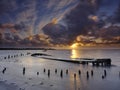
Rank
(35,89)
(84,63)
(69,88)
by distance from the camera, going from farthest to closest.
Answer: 1. (84,63)
2. (69,88)
3. (35,89)

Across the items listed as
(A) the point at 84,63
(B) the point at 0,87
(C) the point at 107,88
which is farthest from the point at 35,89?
(A) the point at 84,63

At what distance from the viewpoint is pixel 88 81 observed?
46.5 meters

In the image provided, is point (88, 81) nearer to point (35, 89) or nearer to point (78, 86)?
point (78, 86)

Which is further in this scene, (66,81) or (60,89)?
(66,81)

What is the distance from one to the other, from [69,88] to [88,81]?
321 inches

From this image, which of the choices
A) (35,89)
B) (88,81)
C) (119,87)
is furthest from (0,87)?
(119,87)

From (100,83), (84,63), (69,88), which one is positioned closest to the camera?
(69,88)

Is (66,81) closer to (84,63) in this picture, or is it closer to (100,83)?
(100,83)

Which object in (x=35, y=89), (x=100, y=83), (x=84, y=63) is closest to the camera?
(x=35, y=89)

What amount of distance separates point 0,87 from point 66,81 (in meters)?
15.2

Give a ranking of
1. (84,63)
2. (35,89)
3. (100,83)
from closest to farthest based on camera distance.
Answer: (35,89) → (100,83) → (84,63)

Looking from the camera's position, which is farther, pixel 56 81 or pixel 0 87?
pixel 56 81

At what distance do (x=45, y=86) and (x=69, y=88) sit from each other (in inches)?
188

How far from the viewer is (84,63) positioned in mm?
82062
